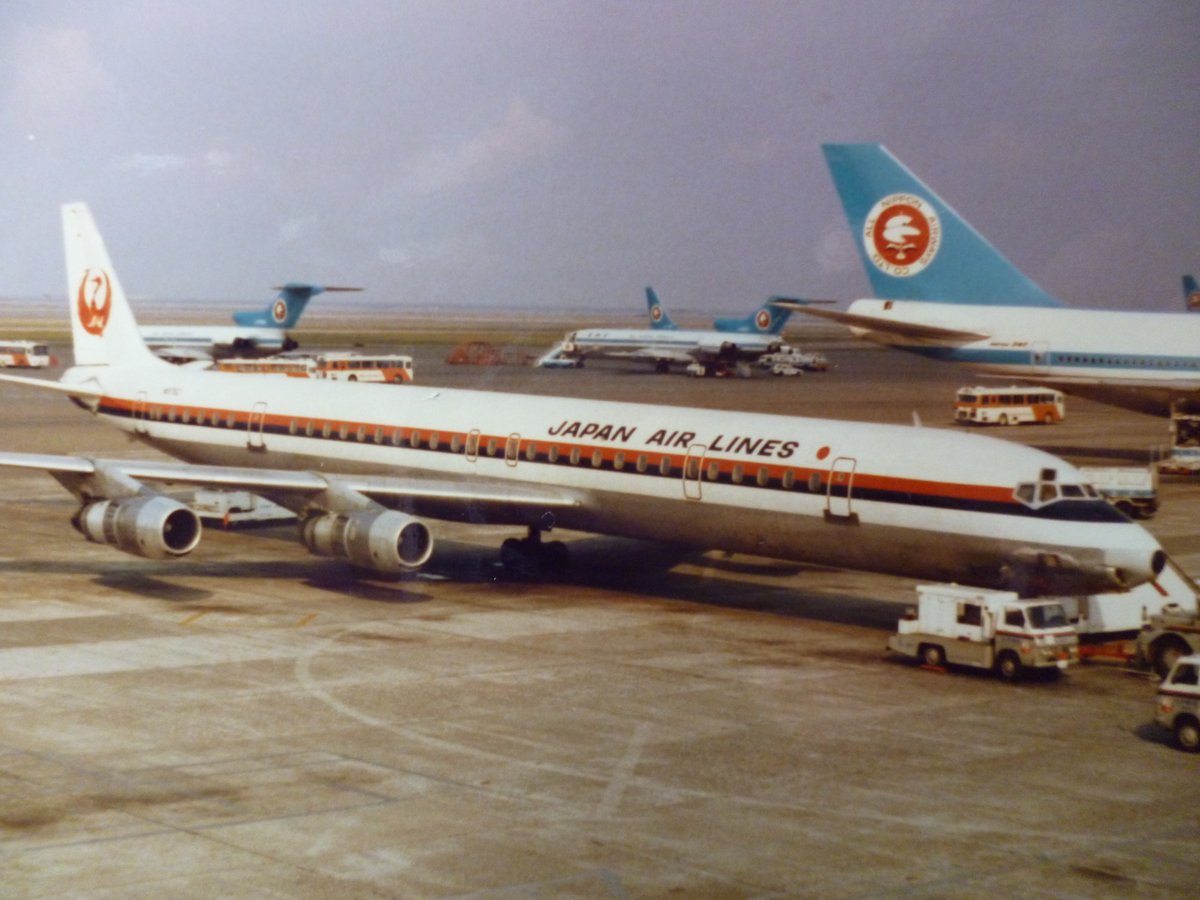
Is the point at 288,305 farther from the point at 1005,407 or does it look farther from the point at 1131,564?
the point at 1131,564

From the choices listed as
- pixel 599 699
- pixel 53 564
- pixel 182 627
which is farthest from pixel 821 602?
pixel 53 564

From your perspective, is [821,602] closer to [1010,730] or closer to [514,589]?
[514,589]

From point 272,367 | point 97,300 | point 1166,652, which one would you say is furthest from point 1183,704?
point 272,367

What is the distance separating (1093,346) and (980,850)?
1949 inches

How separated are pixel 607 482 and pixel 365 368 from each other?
232ft

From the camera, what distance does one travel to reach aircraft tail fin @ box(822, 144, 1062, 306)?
207ft

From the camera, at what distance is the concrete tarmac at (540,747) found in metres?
17.2

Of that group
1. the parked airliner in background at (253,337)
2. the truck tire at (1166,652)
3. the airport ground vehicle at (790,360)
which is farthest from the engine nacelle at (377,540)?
the airport ground vehicle at (790,360)

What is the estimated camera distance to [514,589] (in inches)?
1436

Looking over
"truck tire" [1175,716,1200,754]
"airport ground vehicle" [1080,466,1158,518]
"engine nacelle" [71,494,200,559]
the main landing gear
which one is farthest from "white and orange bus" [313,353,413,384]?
"truck tire" [1175,716,1200,754]

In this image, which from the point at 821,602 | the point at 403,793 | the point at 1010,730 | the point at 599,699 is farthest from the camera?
the point at 821,602

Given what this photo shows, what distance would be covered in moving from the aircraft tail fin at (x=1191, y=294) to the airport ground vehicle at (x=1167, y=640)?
200ft

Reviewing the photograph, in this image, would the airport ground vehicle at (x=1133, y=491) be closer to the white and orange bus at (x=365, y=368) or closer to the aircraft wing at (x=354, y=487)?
the aircraft wing at (x=354, y=487)

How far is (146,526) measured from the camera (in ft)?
108
